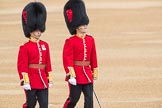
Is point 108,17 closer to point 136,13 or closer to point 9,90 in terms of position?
point 136,13

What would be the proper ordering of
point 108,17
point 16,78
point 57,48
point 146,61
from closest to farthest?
point 16,78
point 146,61
point 57,48
point 108,17

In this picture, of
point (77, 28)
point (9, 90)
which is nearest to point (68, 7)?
point (77, 28)

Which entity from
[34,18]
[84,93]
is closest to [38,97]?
[84,93]

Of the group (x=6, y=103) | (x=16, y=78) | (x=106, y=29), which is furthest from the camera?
(x=106, y=29)

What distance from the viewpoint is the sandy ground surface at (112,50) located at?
11750 mm

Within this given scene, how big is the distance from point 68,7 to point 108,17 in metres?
14.8

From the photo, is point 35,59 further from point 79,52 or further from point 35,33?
point 79,52

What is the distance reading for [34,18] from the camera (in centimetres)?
898

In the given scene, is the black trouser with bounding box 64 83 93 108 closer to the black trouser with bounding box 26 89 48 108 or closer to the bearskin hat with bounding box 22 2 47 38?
the black trouser with bounding box 26 89 48 108

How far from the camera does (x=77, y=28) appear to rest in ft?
30.5

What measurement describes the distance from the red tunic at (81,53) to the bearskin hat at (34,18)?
449 millimetres

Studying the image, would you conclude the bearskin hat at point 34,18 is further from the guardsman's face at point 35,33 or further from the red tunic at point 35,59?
the red tunic at point 35,59

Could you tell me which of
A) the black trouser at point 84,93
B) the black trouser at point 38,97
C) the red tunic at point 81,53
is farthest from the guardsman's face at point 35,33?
the black trouser at point 84,93

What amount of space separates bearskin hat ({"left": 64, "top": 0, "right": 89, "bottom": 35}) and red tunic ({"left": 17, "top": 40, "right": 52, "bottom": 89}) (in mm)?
523
